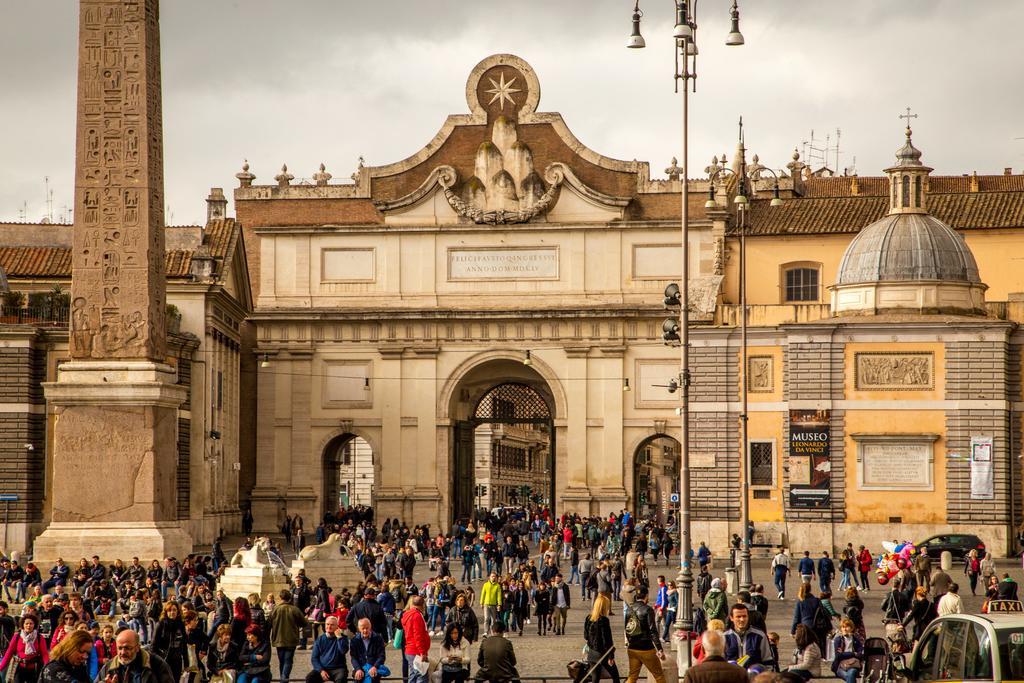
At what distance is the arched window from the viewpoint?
2237 inches

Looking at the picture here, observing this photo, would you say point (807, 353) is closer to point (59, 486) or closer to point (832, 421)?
point (832, 421)

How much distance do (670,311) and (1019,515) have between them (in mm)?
13620

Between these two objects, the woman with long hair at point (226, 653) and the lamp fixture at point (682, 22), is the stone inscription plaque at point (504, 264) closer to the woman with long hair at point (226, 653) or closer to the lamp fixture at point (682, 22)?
the lamp fixture at point (682, 22)

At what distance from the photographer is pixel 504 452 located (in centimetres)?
9756

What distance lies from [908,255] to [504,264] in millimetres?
16674

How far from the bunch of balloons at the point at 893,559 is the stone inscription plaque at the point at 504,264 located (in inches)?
800

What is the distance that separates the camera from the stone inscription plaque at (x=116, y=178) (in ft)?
92.5

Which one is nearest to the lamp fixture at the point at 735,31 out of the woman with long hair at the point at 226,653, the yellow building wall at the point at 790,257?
the woman with long hair at the point at 226,653

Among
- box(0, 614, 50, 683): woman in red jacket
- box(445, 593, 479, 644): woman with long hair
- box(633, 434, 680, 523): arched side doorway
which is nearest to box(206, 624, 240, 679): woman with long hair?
box(0, 614, 50, 683): woman in red jacket

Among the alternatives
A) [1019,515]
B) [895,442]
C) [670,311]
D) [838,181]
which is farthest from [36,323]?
[838,181]

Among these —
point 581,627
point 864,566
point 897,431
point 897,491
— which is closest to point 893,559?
point 864,566

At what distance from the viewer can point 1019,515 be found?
155ft

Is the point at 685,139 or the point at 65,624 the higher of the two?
the point at 685,139

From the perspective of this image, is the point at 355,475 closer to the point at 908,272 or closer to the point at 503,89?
the point at 503,89
